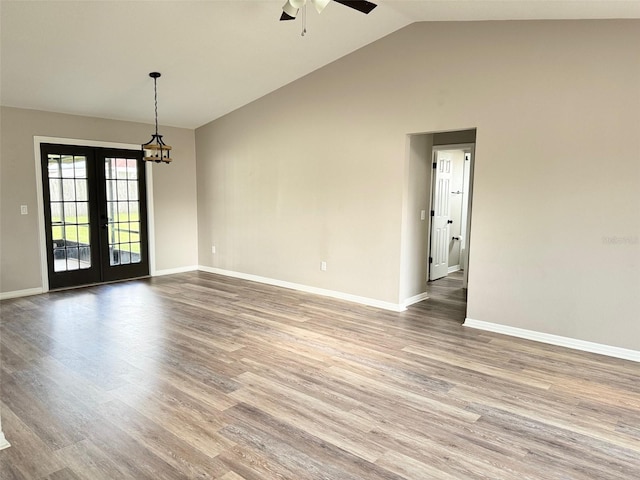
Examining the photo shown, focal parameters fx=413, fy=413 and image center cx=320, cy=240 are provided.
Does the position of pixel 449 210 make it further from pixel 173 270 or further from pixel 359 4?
pixel 173 270

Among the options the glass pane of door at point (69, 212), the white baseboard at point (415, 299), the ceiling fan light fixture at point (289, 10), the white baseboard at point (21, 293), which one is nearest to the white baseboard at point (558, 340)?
the white baseboard at point (415, 299)

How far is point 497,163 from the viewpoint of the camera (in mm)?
4352

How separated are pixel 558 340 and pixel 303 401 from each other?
2.74 m

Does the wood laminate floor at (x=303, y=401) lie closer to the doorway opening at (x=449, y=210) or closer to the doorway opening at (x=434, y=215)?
the doorway opening at (x=434, y=215)

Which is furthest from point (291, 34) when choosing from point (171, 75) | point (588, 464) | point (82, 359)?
point (588, 464)

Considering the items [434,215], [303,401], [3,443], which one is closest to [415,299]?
[434,215]

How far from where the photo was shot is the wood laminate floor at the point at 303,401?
7.51ft

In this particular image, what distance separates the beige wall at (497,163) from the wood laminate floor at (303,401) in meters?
0.63

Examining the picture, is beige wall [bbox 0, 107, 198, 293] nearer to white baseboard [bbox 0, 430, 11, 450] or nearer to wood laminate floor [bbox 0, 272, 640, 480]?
wood laminate floor [bbox 0, 272, 640, 480]

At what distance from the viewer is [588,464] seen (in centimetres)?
230

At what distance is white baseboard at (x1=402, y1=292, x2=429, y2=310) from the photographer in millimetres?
5373

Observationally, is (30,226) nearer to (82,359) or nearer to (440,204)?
(82,359)

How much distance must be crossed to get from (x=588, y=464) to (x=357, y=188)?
3.84m

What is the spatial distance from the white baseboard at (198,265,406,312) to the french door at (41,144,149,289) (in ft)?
4.72
